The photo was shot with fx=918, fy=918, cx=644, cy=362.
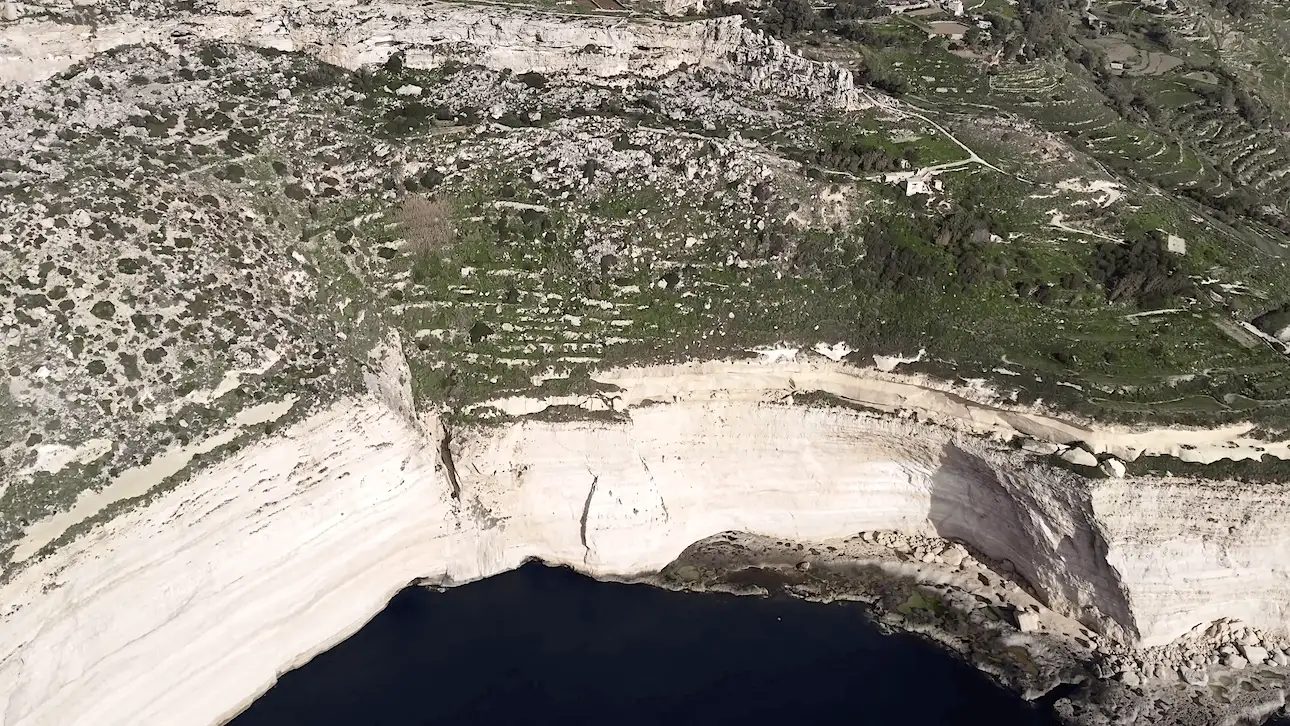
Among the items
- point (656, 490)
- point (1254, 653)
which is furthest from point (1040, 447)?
point (656, 490)

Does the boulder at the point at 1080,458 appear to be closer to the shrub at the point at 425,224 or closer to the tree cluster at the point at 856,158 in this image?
the tree cluster at the point at 856,158

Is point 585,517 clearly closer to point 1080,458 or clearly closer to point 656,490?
point 656,490

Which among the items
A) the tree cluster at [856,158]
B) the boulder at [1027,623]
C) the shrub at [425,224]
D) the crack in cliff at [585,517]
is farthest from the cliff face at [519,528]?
the tree cluster at [856,158]

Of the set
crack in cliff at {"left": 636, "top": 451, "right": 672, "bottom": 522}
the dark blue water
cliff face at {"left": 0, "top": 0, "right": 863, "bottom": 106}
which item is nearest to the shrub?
cliff face at {"left": 0, "top": 0, "right": 863, "bottom": 106}

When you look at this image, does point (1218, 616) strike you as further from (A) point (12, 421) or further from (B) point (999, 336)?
(A) point (12, 421)

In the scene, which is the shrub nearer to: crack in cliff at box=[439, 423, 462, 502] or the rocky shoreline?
crack in cliff at box=[439, 423, 462, 502]
